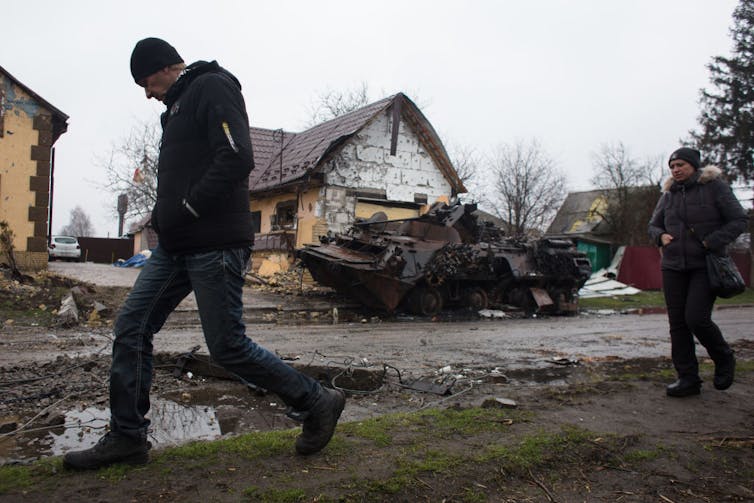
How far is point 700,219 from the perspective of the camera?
430 cm

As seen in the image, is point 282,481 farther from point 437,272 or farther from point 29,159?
point 29,159

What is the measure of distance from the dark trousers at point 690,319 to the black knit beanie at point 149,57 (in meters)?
3.74

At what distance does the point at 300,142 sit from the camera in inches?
838

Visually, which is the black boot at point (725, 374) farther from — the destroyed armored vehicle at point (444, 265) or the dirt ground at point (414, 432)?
the destroyed armored vehicle at point (444, 265)

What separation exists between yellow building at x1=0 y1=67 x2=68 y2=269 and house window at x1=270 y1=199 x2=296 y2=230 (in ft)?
21.2

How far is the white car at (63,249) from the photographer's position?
33.0 meters

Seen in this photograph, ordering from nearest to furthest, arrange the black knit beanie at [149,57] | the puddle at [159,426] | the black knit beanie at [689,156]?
the black knit beanie at [149,57] → the puddle at [159,426] → the black knit beanie at [689,156]

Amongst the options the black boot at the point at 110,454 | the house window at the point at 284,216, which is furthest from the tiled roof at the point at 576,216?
the black boot at the point at 110,454

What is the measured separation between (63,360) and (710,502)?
15.2 ft

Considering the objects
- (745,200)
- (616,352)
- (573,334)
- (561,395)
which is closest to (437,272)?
(573,334)

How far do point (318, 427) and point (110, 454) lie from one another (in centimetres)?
89

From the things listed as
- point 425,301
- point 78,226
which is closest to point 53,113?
point 425,301

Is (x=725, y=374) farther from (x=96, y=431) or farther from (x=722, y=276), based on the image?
(x=96, y=431)

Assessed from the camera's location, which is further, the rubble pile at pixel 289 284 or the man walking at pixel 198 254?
the rubble pile at pixel 289 284
